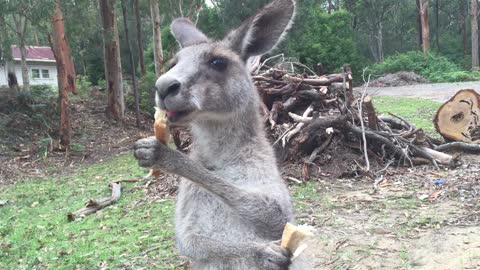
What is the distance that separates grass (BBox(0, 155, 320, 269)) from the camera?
509 cm

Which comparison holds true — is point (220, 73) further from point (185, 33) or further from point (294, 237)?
point (294, 237)

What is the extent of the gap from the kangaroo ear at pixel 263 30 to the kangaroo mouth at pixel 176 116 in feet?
2.11

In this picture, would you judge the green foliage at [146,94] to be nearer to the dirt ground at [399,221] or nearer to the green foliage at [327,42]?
the green foliage at [327,42]

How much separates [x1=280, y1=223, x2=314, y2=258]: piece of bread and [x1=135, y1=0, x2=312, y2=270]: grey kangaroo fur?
38 mm

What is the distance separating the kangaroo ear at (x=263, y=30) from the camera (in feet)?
9.14

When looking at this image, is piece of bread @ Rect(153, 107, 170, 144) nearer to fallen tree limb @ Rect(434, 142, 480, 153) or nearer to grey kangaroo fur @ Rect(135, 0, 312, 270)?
grey kangaroo fur @ Rect(135, 0, 312, 270)

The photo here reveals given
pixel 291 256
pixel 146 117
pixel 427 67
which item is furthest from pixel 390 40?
pixel 291 256

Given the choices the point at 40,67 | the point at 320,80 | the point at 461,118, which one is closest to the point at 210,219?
the point at 320,80

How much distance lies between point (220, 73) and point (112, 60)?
13978 mm

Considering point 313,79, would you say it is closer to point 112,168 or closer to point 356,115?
point 356,115

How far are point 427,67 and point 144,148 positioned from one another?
31.7 meters

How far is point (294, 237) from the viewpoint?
2365 millimetres

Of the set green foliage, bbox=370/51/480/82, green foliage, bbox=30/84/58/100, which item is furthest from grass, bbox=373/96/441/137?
green foliage, bbox=370/51/480/82

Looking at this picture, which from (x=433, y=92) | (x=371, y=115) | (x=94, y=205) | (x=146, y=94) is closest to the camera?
(x=94, y=205)
